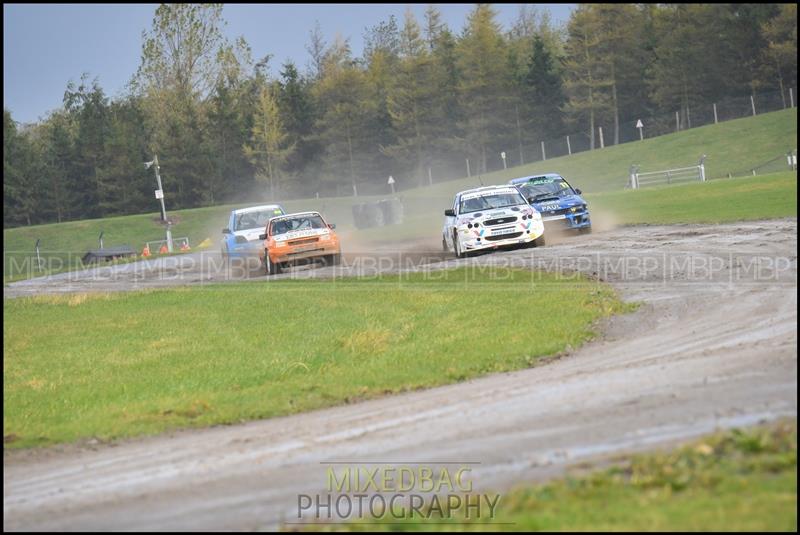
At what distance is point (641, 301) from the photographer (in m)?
14.4

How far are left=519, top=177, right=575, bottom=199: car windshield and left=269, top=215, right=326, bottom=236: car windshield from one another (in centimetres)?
556

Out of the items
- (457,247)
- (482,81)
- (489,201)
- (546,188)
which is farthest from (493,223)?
(482,81)

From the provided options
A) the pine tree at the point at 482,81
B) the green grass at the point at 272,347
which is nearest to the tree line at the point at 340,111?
the pine tree at the point at 482,81

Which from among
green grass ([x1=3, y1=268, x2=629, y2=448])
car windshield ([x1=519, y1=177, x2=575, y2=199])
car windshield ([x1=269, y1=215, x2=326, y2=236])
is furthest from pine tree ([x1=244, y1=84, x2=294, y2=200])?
green grass ([x1=3, y1=268, x2=629, y2=448])

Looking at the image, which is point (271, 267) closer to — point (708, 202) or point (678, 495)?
point (708, 202)

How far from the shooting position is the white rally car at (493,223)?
23.3 m

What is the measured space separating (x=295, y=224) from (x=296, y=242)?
31.4 inches

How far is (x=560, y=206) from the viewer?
26172 mm

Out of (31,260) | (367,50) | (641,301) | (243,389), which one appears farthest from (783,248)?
(367,50)

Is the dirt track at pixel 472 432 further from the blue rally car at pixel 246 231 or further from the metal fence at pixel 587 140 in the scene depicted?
the metal fence at pixel 587 140

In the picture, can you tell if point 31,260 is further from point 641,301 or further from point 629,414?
point 629,414

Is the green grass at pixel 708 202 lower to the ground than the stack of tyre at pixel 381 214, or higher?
lower

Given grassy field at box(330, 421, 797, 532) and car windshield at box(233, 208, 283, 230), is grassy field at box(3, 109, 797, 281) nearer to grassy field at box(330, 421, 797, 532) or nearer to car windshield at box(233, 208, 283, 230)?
car windshield at box(233, 208, 283, 230)

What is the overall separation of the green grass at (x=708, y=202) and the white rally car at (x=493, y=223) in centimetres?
462
